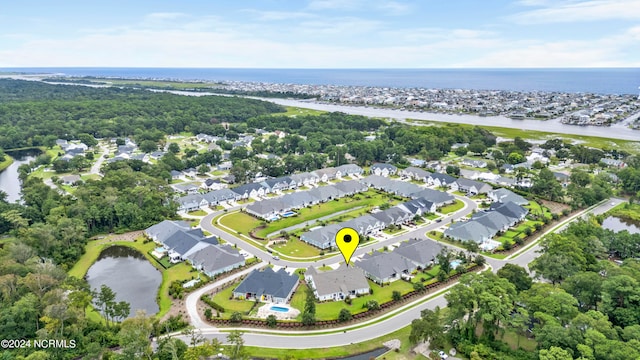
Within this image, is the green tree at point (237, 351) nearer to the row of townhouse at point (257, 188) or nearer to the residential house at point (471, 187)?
the row of townhouse at point (257, 188)

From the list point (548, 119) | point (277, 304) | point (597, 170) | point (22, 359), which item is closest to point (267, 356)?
point (277, 304)

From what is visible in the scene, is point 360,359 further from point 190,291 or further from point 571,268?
point 571,268

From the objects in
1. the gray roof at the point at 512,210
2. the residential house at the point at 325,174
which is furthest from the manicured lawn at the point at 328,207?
the gray roof at the point at 512,210

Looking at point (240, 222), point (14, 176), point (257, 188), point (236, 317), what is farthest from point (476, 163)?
point (14, 176)

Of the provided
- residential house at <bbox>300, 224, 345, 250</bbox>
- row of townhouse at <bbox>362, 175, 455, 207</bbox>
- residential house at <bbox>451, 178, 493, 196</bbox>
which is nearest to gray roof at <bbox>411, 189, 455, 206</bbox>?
row of townhouse at <bbox>362, 175, 455, 207</bbox>

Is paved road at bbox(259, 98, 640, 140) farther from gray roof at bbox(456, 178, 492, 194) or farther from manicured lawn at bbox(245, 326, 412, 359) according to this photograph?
manicured lawn at bbox(245, 326, 412, 359)


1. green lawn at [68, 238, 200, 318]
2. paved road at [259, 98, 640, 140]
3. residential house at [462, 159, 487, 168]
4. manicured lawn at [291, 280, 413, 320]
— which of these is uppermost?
paved road at [259, 98, 640, 140]

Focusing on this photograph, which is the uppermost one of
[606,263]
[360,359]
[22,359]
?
[606,263]

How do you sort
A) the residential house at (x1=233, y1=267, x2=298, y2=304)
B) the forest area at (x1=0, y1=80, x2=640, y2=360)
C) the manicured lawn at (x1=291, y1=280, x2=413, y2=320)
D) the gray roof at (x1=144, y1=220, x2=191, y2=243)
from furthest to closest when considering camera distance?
the gray roof at (x1=144, y1=220, x2=191, y2=243) → the residential house at (x1=233, y1=267, x2=298, y2=304) → the manicured lawn at (x1=291, y1=280, x2=413, y2=320) → the forest area at (x1=0, y1=80, x2=640, y2=360)
